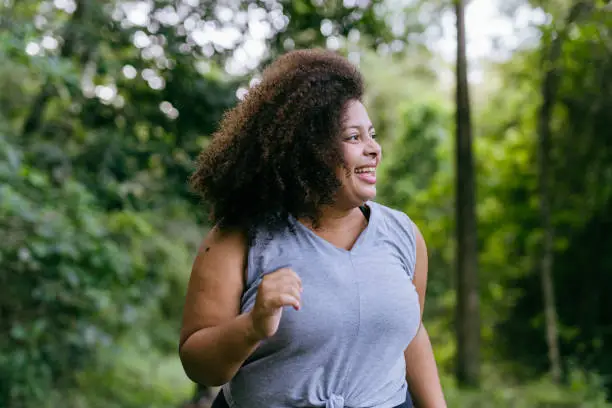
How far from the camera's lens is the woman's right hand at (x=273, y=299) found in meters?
1.53

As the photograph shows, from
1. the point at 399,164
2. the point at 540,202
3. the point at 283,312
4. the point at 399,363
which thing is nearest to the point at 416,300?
the point at 399,363

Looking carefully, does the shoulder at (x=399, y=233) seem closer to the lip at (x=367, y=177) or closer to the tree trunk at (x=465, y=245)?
the lip at (x=367, y=177)

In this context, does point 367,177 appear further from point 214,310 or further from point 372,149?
point 214,310

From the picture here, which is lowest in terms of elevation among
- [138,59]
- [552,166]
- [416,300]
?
[552,166]

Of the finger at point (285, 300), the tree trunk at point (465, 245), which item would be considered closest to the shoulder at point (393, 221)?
the finger at point (285, 300)

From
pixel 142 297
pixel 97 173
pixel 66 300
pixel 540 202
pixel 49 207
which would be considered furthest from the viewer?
pixel 540 202

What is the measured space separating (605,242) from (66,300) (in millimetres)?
6870

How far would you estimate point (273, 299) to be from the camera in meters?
1.53

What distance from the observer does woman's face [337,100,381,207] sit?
182cm

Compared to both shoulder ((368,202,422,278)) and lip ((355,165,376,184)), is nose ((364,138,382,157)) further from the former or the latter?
shoulder ((368,202,422,278))

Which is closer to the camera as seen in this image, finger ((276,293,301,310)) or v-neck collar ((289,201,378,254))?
finger ((276,293,301,310))

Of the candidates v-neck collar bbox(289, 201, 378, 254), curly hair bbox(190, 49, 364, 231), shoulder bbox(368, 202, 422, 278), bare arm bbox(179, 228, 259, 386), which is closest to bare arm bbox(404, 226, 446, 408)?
shoulder bbox(368, 202, 422, 278)

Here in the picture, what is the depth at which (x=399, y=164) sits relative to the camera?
20.3 meters

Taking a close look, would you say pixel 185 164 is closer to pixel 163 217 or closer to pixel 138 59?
pixel 138 59
